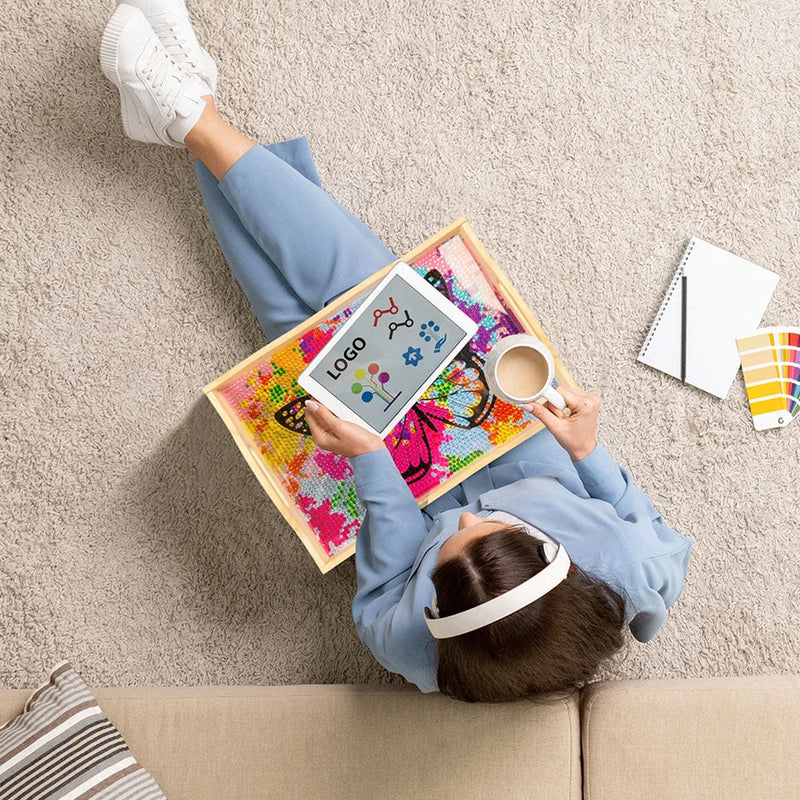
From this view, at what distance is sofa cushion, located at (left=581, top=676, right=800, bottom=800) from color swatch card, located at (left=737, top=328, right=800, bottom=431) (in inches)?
20.8

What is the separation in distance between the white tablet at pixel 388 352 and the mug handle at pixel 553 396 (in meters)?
0.17

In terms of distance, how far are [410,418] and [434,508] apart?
0.17m

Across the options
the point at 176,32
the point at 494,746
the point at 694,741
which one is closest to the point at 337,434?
the point at 494,746

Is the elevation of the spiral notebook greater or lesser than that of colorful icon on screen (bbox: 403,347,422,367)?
lesser

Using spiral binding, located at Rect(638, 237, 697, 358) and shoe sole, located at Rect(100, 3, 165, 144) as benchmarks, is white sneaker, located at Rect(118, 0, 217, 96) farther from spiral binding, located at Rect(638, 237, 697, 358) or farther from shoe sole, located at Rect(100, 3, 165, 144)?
spiral binding, located at Rect(638, 237, 697, 358)

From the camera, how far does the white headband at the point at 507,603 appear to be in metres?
0.88

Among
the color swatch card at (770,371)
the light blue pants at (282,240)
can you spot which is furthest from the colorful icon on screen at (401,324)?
the color swatch card at (770,371)

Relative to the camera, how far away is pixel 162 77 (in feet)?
4.46

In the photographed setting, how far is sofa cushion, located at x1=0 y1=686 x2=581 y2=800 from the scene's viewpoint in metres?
1.15

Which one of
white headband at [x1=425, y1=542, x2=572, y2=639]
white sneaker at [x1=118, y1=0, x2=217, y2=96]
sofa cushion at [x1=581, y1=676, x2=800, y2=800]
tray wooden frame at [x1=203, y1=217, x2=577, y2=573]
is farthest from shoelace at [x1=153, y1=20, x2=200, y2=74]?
sofa cushion at [x1=581, y1=676, x2=800, y2=800]

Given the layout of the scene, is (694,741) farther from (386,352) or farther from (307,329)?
(307,329)

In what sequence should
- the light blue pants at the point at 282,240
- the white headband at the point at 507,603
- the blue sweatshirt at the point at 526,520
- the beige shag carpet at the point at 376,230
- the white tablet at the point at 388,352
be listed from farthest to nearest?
the beige shag carpet at the point at 376,230 < the light blue pants at the point at 282,240 < the white tablet at the point at 388,352 < the blue sweatshirt at the point at 526,520 < the white headband at the point at 507,603

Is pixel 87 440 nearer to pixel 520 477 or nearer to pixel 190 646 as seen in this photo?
pixel 190 646

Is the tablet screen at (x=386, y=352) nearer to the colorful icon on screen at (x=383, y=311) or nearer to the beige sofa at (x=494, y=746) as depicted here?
the colorful icon on screen at (x=383, y=311)
